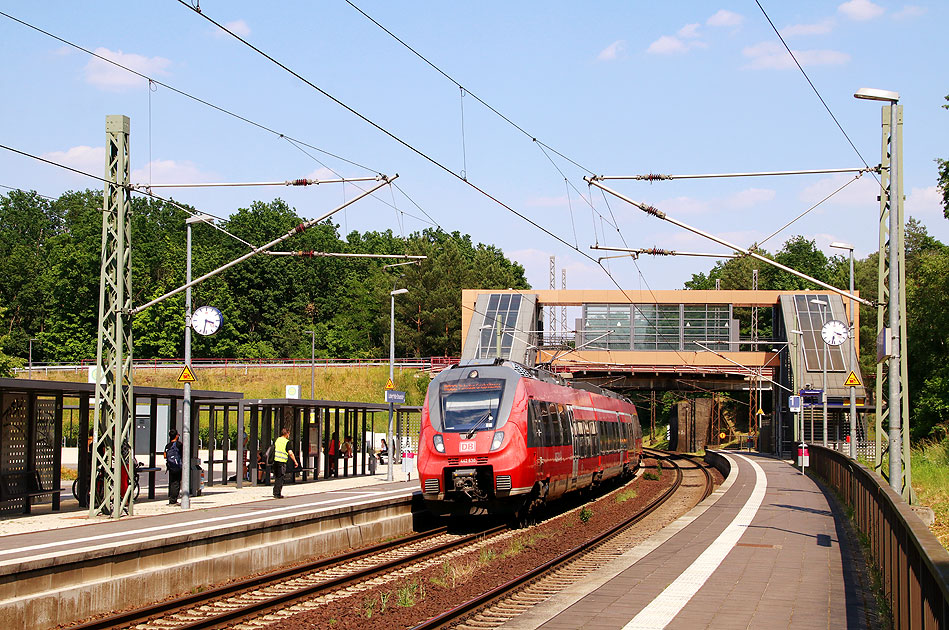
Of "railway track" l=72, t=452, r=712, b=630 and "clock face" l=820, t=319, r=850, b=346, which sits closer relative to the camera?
"railway track" l=72, t=452, r=712, b=630

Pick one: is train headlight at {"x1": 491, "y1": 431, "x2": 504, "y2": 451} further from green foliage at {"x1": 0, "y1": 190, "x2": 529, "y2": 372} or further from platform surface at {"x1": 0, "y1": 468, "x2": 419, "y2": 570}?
green foliage at {"x1": 0, "y1": 190, "x2": 529, "y2": 372}

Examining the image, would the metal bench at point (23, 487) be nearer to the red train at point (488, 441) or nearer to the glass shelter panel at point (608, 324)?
the red train at point (488, 441)

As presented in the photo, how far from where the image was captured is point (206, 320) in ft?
77.7

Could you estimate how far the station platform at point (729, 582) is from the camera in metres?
10.1

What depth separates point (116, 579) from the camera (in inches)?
471

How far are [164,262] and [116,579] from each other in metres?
90.8

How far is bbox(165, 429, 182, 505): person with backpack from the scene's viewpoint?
22406 mm

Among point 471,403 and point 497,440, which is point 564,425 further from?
point 497,440

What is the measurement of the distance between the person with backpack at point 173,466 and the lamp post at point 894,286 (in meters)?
14.8

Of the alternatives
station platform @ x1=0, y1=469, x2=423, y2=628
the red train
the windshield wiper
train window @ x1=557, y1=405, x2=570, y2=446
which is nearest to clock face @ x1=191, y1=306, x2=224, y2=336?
station platform @ x1=0, y1=469, x2=423, y2=628

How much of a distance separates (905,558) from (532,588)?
587 centimetres

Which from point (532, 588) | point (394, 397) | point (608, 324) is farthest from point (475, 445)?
point (608, 324)

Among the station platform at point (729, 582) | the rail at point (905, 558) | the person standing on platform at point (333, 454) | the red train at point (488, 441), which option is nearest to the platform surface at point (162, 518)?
the red train at point (488, 441)

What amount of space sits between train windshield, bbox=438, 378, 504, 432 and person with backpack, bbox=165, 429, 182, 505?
6453mm
